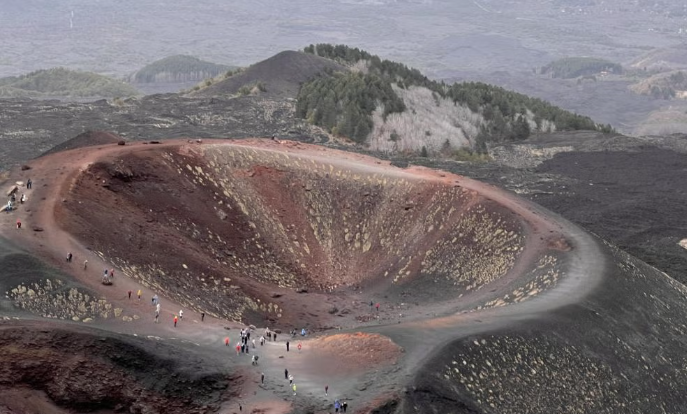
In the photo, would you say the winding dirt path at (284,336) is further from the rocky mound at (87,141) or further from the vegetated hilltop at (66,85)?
the vegetated hilltop at (66,85)

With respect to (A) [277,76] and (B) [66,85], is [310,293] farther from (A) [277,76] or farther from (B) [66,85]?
(B) [66,85]

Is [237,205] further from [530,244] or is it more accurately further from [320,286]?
[530,244]

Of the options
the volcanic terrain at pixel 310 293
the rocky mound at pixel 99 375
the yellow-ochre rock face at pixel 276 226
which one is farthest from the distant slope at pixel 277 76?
the rocky mound at pixel 99 375

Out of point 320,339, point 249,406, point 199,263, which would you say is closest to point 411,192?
point 199,263

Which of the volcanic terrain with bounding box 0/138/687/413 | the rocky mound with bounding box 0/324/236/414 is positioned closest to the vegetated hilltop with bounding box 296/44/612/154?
the volcanic terrain with bounding box 0/138/687/413

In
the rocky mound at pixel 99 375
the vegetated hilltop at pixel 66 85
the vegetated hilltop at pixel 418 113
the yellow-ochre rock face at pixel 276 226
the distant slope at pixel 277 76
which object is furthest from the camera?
the vegetated hilltop at pixel 66 85
